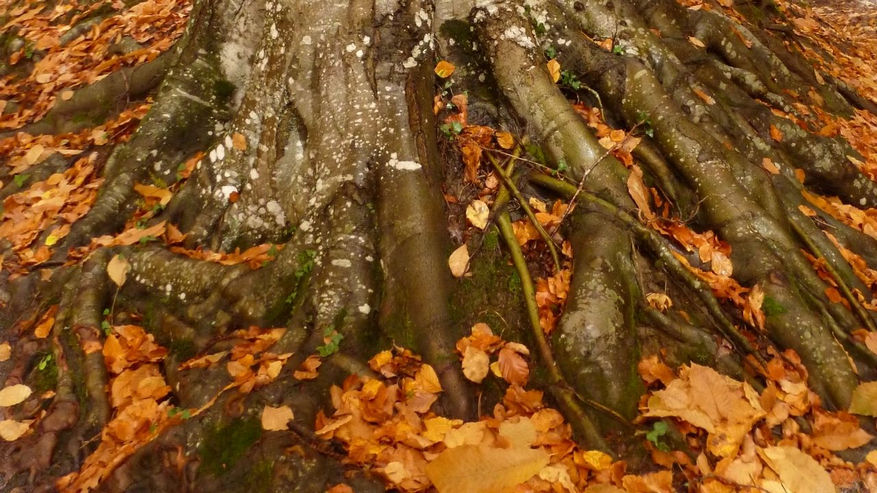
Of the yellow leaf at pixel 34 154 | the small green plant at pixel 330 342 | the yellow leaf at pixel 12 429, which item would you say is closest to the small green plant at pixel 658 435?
the small green plant at pixel 330 342

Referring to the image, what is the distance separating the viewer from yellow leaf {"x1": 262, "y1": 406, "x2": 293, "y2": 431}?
199 centimetres

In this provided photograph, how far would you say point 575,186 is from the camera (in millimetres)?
2656

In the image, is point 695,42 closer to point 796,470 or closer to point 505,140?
point 505,140

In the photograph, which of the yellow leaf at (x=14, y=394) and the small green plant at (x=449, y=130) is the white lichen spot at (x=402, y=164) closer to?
the small green plant at (x=449, y=130)

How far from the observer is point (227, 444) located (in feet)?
6.56

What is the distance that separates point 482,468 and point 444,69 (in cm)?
213

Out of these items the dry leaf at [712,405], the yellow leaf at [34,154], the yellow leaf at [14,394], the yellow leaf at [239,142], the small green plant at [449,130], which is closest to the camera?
the dry leaf at [712,405]

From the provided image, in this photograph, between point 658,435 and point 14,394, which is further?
point 14,394

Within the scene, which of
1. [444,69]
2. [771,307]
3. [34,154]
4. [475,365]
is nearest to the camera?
[475,365]

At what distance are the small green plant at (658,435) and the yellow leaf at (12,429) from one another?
2.90 metres

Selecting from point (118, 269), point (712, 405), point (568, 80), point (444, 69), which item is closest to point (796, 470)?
point (712, 405)

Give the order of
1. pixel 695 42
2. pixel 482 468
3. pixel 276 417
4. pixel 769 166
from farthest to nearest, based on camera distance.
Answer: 1. pixel 695 42
2. pixel 769 166
3. pixel 276 417
4. pixel 482 468

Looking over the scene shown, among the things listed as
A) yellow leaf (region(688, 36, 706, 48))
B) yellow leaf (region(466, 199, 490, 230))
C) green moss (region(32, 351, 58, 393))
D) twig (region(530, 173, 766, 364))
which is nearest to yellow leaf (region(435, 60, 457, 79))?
yellow leaf (region(466, 199, 490, 230))

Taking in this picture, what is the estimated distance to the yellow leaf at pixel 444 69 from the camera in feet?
9.64
